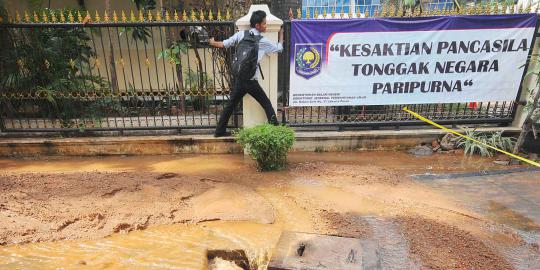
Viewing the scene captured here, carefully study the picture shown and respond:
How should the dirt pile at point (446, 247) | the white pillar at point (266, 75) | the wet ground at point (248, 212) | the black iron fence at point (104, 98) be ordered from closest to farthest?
the dirt pile at point (446, 247) < the wet ground at point (248, 212) < the white pillar at point (266, 75) < the black iron fence at point (104, 98)

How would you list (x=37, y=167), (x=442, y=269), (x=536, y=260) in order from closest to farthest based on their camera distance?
(x=442, y=269), (x=536, y=260), (x=37, y=167)

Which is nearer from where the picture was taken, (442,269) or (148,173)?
(442,269)

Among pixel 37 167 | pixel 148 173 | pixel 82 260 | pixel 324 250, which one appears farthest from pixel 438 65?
pixel 37 167

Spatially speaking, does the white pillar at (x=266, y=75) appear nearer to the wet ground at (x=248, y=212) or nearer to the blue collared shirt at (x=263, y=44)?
the blue collared shirt at (x=263, y=44)

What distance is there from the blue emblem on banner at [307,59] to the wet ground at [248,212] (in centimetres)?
143

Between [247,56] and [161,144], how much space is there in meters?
2.14

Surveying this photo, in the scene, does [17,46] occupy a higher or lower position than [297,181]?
higher

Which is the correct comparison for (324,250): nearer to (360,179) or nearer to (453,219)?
(453,219)

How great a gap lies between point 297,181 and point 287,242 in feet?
6.29

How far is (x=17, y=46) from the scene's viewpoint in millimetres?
5945

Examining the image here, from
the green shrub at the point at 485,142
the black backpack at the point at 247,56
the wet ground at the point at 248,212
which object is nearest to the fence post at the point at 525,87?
the green shrub at the point at 485,142

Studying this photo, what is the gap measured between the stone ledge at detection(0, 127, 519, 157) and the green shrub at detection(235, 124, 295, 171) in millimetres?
935

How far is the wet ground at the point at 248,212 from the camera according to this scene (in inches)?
125

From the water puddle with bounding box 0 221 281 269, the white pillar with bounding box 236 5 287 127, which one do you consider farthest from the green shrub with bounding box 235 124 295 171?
the water puddle with bounding box 0 221 281 269
